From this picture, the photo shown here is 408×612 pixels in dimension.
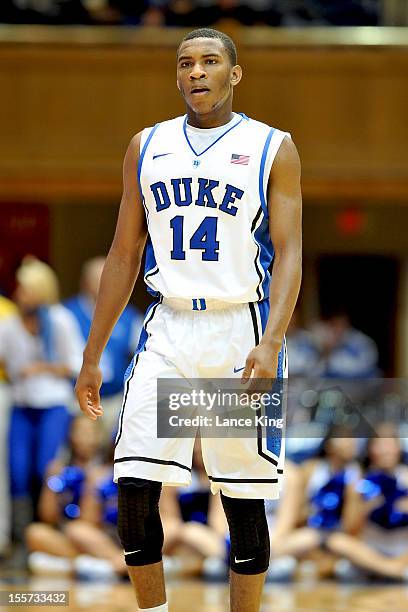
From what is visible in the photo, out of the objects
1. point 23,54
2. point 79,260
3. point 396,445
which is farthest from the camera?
point 79,260

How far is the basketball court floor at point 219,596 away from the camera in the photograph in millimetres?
6273

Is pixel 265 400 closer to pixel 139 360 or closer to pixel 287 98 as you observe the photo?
pixel 139 360

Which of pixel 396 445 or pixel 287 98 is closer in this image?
pixel 396 445

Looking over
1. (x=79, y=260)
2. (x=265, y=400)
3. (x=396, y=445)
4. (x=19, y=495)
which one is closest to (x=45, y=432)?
(x=19, y=495)

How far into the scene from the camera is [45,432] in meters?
8.09

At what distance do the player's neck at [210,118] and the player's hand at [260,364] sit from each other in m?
0.80

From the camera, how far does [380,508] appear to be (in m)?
7.62

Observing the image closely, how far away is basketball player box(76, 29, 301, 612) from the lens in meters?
4.04

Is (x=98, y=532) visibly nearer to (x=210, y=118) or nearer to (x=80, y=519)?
(x=80, y=519)

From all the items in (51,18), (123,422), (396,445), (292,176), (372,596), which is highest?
(51,18)

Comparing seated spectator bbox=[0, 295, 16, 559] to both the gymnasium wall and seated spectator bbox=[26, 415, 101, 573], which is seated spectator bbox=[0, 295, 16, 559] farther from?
the gymnasium wall

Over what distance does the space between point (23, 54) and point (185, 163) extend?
640 centimetres

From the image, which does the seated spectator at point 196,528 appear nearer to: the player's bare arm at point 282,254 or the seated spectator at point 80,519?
the seated spectator at point 80,519

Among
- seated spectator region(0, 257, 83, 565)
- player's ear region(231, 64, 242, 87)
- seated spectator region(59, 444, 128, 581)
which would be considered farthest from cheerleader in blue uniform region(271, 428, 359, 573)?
player's ear region(231, 64, 242, 87)
